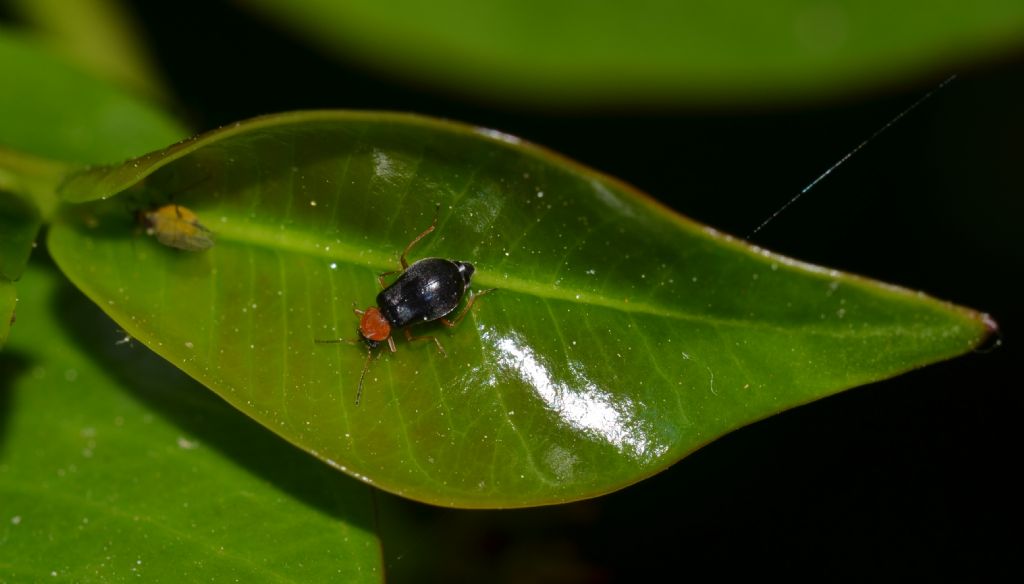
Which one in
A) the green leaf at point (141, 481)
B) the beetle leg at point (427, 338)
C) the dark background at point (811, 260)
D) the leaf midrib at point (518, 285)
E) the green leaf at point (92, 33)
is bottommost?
the dark background at point (811, 260)

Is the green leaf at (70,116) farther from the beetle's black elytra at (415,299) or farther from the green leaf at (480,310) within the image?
the beetle's black elytra at (415,299)

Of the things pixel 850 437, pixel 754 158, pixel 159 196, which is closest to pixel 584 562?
pixel 850 437

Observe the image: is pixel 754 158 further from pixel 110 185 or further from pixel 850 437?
pixel 110 185

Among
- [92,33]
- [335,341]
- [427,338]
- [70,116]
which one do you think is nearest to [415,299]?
[427,338]

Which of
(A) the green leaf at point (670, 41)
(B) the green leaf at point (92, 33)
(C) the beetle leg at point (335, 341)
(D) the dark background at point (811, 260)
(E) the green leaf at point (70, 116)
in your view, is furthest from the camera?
(B) the green leaf at point (92, 33)

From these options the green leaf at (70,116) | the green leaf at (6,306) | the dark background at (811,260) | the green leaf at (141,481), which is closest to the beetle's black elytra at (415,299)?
the green leaf at (141,481)

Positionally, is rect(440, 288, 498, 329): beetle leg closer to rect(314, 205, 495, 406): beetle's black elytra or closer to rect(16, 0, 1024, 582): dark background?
rect(314, 205, 495, 406): beetle's black elytra
